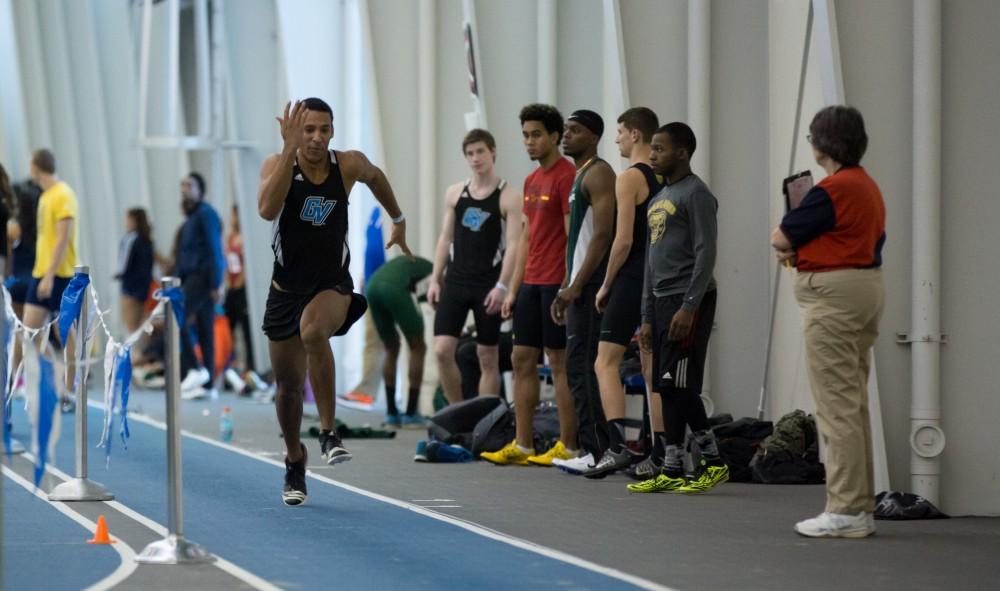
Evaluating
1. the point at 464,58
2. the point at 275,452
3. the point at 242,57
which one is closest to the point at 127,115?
the point at 242,57

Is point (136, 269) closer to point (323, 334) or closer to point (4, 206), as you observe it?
point (4, 206)

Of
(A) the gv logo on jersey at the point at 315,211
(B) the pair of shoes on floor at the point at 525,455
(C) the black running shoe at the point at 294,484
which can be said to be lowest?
(B) the pair of shoes on floor at the point at 525,455

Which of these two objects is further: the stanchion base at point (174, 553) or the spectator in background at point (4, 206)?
the spectator in background at point (4, 206)

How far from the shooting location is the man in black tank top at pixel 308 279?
8.20 m

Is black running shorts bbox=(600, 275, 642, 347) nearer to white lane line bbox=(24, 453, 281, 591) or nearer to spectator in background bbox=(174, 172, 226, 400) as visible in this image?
white lane line bbox=(24, 453, 281, 591)

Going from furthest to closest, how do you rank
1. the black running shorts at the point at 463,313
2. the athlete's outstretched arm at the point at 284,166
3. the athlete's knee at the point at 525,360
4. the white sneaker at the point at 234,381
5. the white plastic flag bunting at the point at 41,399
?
1. the white sneaker at the point at 234,381
2. the black running shorts at the point at 463,313
3. the athlete's knee at the point at 525,360
4. the athlete's outstretched arm at the point at 284,166
5. the white plastic flag bunting at the point at 41,399

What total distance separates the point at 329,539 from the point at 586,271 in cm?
307

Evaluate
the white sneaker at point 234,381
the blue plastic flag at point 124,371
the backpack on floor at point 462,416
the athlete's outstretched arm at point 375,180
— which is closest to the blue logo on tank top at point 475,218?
the backpack on floor at point 462,416

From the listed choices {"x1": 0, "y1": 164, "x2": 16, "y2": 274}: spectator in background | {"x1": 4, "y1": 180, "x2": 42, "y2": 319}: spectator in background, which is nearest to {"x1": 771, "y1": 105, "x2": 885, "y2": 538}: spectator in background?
{"x1": 0, "y1": 164, "x2": 16, "y2": 274}: spectator in background

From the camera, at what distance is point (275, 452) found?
37.9 feet

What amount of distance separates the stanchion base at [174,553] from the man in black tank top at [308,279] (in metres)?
1.76

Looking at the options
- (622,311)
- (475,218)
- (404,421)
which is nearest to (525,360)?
(622,311)

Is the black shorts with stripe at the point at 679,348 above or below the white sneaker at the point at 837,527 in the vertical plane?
above

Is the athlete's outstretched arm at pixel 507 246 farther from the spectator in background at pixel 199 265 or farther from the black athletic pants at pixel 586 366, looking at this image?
the spectator in background at pixel 199 265
